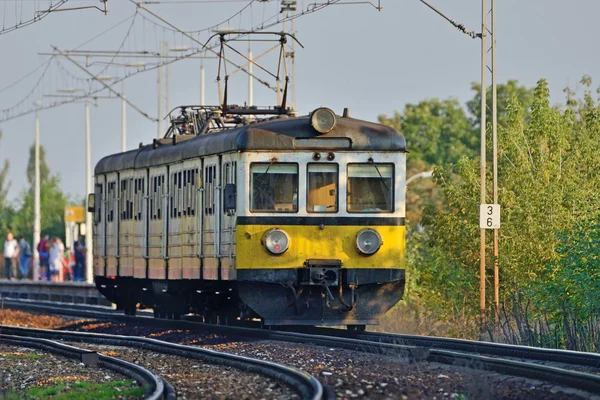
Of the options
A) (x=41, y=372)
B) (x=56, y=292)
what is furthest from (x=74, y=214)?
(x=41, y=372)

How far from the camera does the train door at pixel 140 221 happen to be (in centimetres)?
2511

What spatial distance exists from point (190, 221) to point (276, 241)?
117 inches

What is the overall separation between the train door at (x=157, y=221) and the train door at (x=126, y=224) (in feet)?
4.33

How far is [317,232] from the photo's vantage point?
1975 cm

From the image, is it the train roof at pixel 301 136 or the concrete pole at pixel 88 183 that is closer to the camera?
the train roof at pixel 301 136

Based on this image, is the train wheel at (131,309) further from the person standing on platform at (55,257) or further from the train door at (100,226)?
the person standing on platform at (55,257)

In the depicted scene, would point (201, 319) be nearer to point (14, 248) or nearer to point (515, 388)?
point (515, 388)

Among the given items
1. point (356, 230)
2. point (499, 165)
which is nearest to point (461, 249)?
point (499, 165)

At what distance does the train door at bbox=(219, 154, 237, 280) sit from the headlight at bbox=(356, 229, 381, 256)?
68.5 inches

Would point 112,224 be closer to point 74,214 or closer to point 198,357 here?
point 198,357

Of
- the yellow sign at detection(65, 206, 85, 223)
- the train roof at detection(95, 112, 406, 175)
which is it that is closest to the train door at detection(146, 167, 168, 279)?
the train roof at detection(95, 112, 406, 175)

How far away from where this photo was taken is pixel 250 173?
64.4 feet

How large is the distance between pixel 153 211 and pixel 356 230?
5.78m

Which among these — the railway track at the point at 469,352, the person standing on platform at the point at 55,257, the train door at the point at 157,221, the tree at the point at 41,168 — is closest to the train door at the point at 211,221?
the railway track at the point at 469,352
